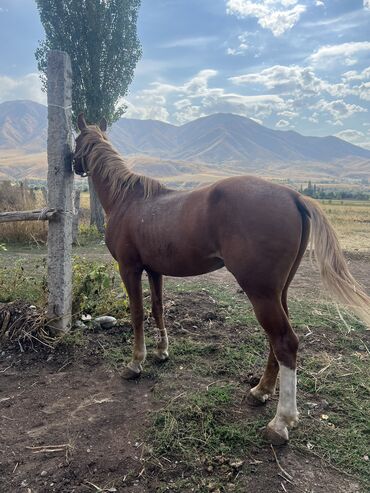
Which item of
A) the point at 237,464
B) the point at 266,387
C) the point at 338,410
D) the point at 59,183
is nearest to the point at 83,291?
the point at 59,183

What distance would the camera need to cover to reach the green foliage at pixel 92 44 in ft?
42.5

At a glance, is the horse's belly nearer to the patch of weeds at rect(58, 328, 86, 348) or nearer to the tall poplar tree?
the patch of weeds at rect(58, 328, 86, 348)

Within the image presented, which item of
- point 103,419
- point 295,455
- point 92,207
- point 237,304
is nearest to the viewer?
point 295,455

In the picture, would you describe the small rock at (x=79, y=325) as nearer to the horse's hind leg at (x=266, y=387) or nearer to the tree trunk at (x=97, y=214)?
the horse's hind leg at (x=266, y=387)

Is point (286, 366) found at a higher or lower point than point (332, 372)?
higher

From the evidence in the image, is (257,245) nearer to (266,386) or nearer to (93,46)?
(266,386)

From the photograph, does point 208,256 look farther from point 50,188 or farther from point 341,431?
point 50,188

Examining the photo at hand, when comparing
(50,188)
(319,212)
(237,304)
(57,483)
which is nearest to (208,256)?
(319,212)

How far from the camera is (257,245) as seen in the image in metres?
2.50

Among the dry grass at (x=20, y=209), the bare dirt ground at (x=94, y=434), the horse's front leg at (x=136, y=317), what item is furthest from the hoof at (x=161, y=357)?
the dry grass at (x=20, y=209)

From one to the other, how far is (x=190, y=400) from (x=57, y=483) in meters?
1.15

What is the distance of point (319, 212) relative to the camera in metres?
2.62

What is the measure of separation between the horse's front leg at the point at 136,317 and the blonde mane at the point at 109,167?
787 millimetres

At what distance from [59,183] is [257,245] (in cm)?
245
